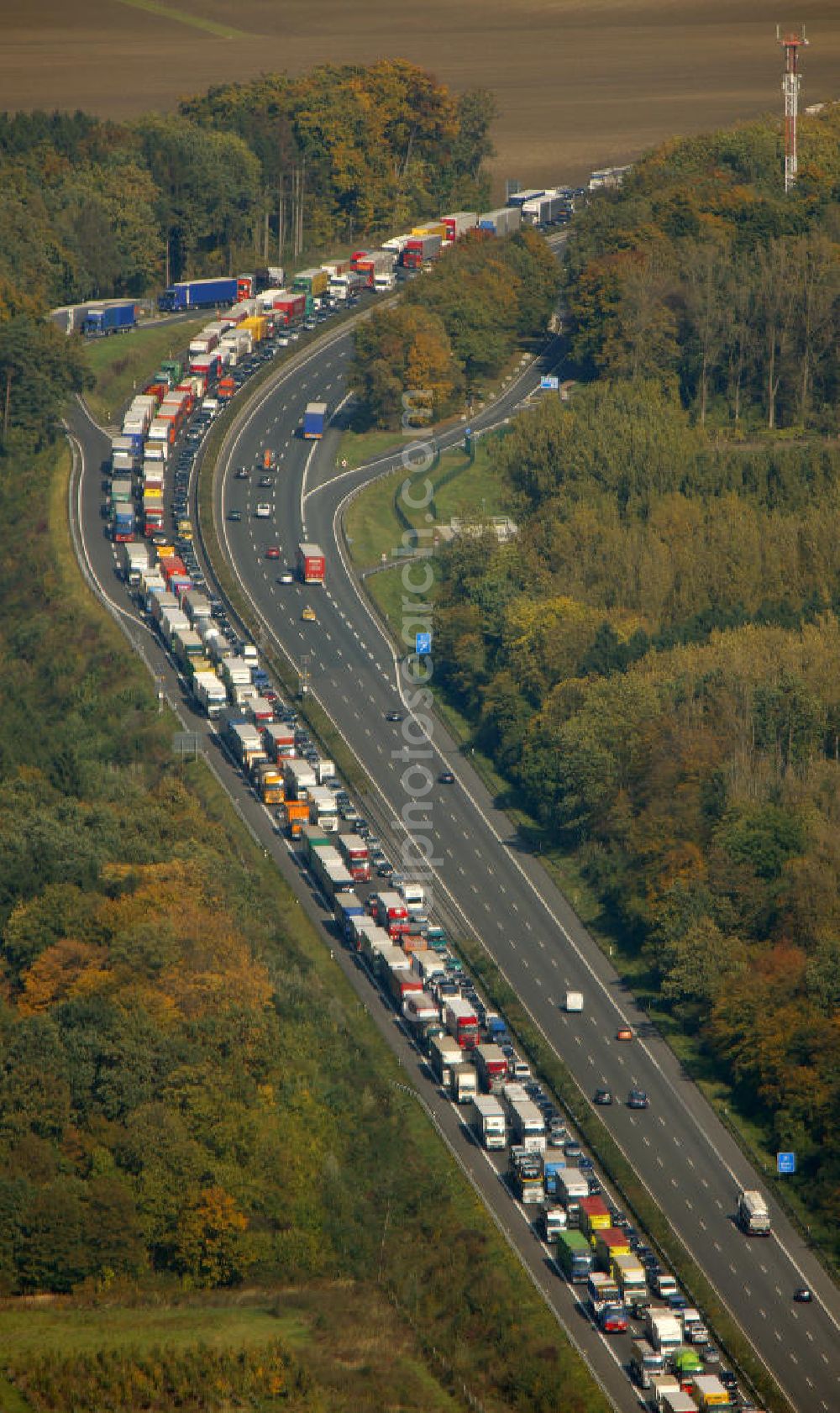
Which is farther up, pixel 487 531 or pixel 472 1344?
pixel 487 531

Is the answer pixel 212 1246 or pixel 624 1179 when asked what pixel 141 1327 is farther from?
pixel 624 1179

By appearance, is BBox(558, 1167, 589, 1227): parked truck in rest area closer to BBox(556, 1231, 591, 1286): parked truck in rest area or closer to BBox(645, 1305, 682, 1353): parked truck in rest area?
BBox(556, 1231, 591, 1286): parked truck in rest area

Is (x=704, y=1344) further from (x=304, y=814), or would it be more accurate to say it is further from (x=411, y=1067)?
(x=304, y=814)

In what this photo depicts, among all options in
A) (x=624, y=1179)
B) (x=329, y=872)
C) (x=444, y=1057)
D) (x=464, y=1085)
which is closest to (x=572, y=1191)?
(x=624, y=1179)

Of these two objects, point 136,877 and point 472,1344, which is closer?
point 472,1344

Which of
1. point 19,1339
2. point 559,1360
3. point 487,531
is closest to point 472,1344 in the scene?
point 559,1360
